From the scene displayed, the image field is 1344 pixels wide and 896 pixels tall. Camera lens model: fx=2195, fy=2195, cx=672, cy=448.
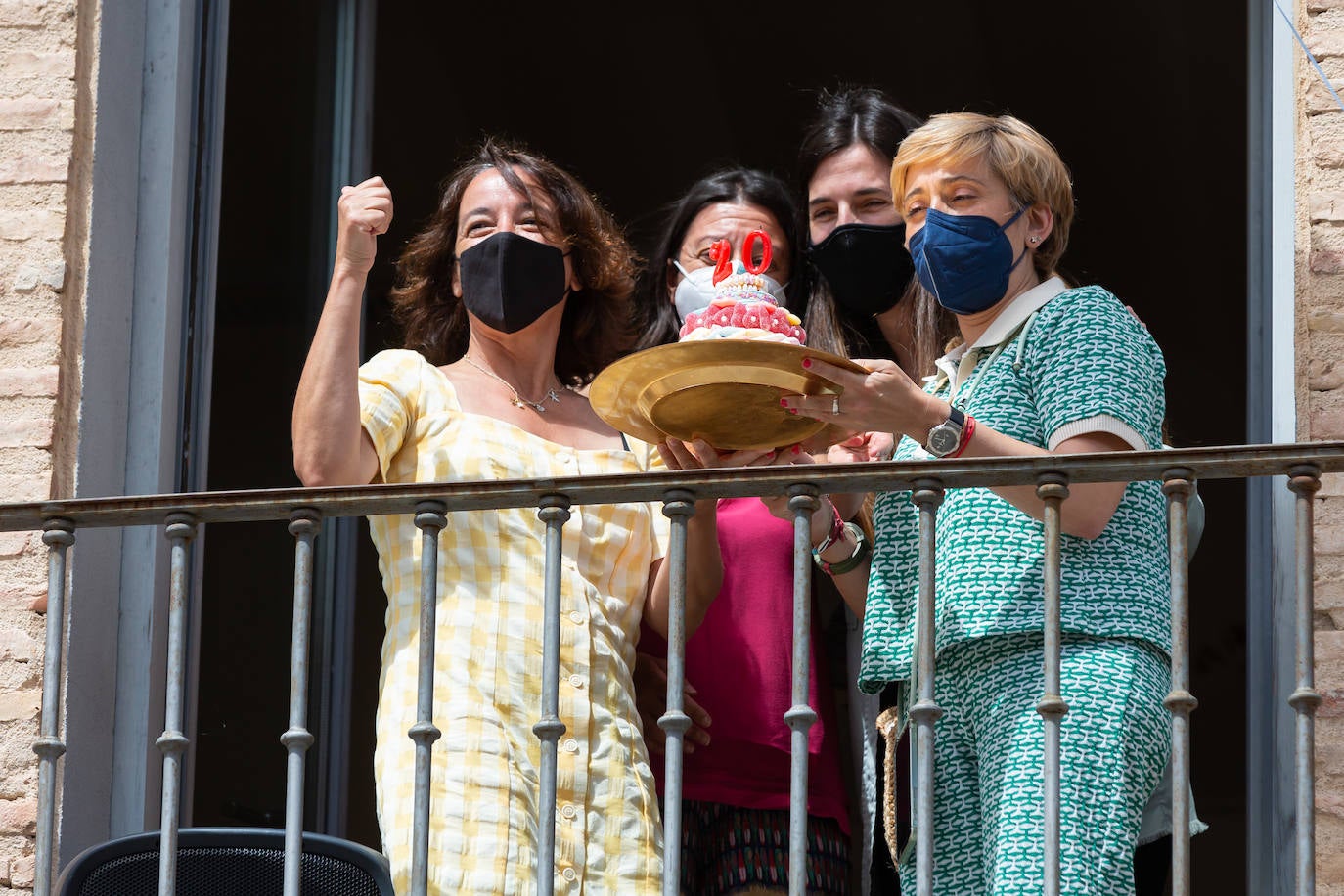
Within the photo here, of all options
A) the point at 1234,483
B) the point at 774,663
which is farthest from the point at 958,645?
the point at 1234,483

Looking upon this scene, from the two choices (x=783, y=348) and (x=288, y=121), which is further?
(x=288, y=121)

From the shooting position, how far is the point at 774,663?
4414 mm

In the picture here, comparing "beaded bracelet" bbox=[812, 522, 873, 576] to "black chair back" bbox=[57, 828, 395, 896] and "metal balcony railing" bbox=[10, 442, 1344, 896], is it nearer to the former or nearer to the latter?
"metal balcony railing" bbox=[10, 442, 1344, 896]

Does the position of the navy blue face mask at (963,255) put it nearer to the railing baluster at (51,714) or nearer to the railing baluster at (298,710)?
the railing baluster at (298,710)

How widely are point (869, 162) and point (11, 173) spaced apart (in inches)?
75.2

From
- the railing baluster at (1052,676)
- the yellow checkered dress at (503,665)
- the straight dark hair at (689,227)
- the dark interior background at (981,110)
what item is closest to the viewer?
the railing baluster at (1052,676)

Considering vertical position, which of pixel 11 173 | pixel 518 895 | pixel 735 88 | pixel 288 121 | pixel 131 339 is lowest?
pixel 518 895

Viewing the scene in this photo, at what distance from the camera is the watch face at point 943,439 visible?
3775 mm

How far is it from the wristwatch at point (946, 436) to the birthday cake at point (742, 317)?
30 centimetres

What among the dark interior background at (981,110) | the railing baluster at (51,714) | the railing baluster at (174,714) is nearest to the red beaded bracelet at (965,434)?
the railing baluster at (174,714)

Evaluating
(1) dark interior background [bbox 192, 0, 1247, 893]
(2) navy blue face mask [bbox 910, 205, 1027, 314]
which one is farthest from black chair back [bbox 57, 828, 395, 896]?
(1) dark interior background [bbox 192, 0, 1247, 893]

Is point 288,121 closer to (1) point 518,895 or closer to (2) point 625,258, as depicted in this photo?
(2) point 625,258

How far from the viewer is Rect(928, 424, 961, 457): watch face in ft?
12.4

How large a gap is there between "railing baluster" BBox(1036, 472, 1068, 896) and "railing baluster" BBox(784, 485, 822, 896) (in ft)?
1.23
